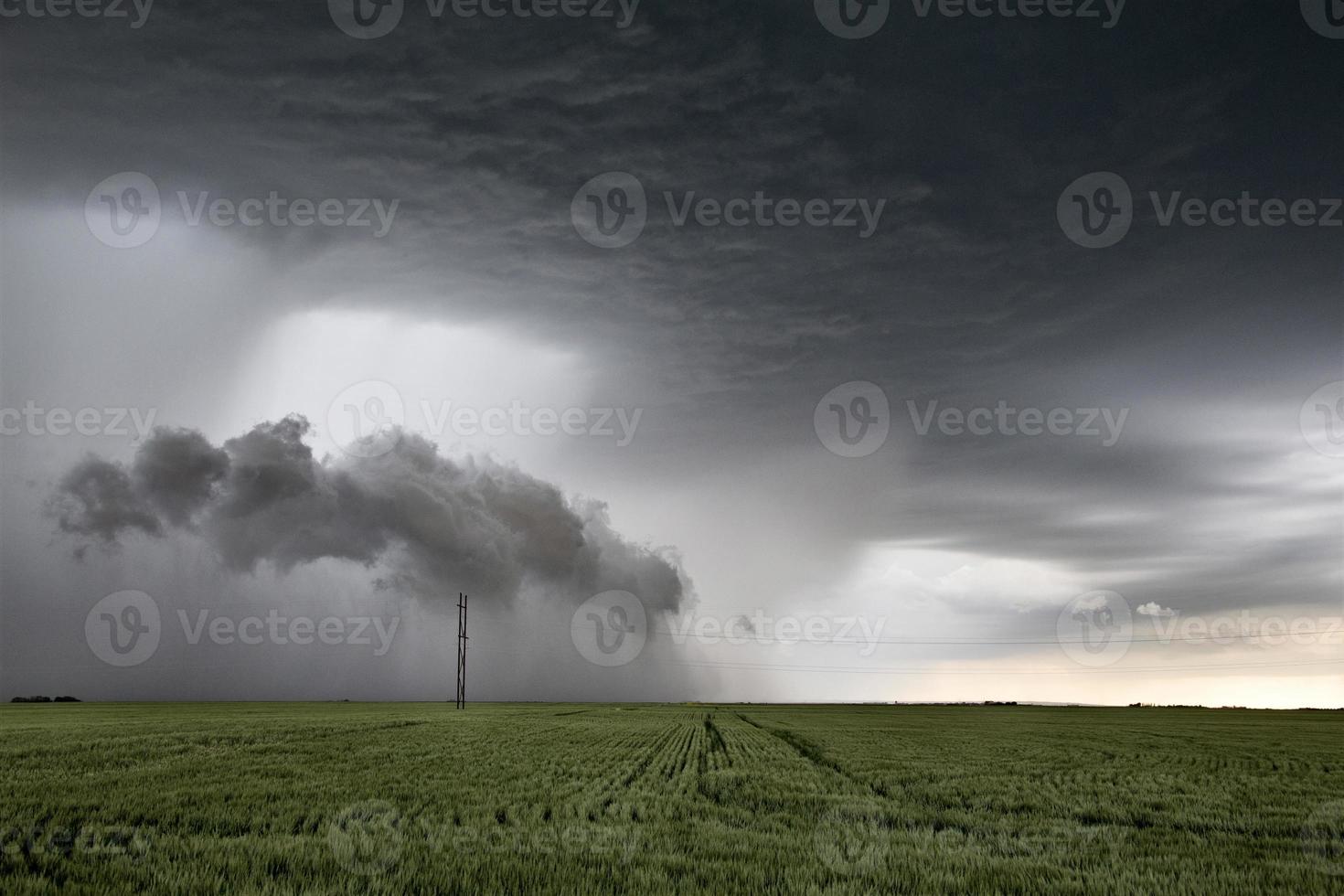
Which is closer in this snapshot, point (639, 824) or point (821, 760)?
point (639, 824)

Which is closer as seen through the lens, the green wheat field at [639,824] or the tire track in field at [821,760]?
the green wheat field at [639,824]

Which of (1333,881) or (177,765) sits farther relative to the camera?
(177,765)

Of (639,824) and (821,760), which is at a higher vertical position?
(639,824)

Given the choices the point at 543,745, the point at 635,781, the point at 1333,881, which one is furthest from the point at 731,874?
the point at 543,745

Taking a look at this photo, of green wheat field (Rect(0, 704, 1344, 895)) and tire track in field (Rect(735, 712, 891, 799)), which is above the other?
green wheat field (Rect(0, 704, 1344, 895))

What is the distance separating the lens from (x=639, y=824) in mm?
15992

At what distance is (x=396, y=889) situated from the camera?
1008cm

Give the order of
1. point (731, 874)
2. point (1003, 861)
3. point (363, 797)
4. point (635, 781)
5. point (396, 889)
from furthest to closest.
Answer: point (635, 781)
point (363, 797)
point (1003, 861)
point (731, 874)
point (396, 889)

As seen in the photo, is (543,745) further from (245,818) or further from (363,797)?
(245,818)

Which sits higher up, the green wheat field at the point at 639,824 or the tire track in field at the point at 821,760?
the green wheat field at the point at 639,824

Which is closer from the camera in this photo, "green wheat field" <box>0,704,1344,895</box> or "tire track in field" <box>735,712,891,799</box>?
"green wheat field" <box>0,704,1344,895</box>

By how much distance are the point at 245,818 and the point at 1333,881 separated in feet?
60.2

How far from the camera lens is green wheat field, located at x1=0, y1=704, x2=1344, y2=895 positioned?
11281mm

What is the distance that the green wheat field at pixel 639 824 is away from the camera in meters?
11.3
